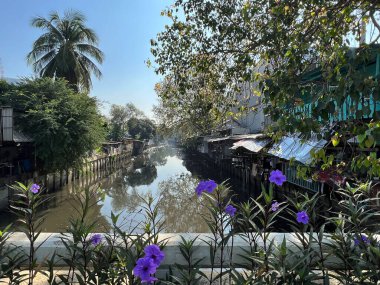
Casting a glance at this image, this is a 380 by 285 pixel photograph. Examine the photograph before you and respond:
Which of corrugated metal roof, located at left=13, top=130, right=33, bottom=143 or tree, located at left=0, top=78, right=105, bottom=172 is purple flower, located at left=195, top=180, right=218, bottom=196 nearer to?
corrugated metal roof, located at left=13, top=130, right=33, bottom=143

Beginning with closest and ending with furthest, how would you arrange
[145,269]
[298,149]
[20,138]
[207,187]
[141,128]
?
[145,269] < [207,187] < [298,149] < [20,138] < [141,128]

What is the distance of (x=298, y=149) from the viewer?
3.92 m

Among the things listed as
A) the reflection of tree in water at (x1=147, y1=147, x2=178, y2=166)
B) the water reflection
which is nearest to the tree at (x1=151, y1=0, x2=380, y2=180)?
the water reflection

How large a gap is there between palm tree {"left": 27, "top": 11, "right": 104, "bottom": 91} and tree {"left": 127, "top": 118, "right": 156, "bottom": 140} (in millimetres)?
40834

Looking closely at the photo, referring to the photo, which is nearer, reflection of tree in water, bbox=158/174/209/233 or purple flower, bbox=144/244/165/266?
purple flower, bbox=144/244/165/266

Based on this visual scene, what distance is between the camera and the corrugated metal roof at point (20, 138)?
1348cm

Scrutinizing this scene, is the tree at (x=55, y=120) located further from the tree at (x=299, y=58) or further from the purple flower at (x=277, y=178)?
the purple flower at (x=277, y=178)

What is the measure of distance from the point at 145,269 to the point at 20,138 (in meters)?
14.5

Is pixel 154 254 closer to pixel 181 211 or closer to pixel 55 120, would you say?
pixel 181 211

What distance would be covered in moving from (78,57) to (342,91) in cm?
2297

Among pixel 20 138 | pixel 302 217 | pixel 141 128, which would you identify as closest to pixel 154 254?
pixel 302 217

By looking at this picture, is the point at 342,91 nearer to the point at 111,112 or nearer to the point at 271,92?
the point at 271,92

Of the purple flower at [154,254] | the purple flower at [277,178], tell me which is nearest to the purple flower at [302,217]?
the purple flower at [277,178]

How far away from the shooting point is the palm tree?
21094 millimetres
